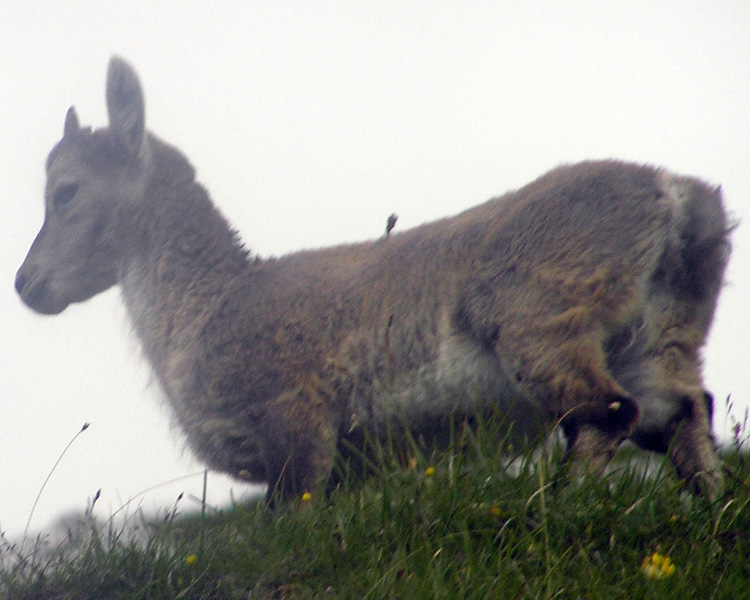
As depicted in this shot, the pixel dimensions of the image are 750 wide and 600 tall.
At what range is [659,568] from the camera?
2539mm

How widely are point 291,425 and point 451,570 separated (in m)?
1.74

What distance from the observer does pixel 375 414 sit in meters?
4.38

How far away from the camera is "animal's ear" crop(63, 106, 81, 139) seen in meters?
5.56

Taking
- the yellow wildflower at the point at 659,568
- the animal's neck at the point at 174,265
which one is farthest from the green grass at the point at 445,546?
the animal's neck at the point at 174,265

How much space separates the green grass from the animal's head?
2323 mm

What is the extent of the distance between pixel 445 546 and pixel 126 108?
12.2ft

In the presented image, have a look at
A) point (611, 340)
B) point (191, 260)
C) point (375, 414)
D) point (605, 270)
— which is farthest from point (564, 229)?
point (191, 260)

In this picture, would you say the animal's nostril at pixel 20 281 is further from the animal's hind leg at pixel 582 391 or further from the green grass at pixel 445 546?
the animal's hind leg at pixel 582 391

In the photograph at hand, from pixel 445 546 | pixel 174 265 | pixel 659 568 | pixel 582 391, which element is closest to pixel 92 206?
pixel 174 265

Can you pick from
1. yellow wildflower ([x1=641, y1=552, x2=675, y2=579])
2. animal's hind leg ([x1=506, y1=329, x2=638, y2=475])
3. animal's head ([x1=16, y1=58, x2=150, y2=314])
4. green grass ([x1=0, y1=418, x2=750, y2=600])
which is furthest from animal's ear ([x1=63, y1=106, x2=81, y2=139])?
yellow wildflower ([x1=641, y1=552, x2=675, y2=579])

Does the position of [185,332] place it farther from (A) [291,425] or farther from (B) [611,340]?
(B) [611,340]

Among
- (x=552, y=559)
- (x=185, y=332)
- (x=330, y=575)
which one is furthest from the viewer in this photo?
(x=185, y=332)

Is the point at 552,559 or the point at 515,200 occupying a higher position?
the point at 515,200

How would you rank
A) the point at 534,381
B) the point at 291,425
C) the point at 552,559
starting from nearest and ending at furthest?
the point at 552,559
the point at 534,381
the point at 291,425
